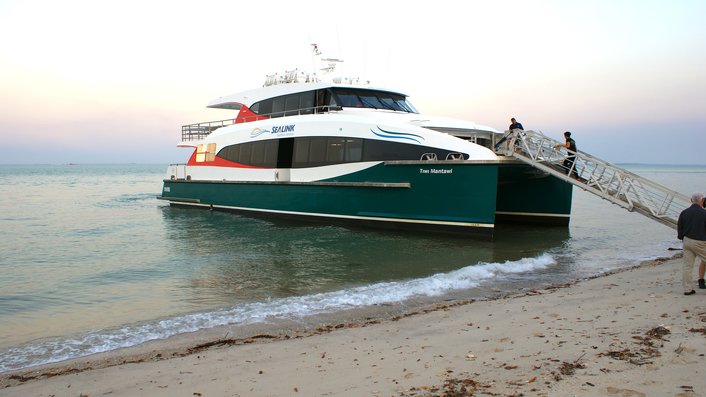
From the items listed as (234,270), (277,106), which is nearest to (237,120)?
(277,106)

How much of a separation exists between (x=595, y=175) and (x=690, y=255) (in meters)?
5.65

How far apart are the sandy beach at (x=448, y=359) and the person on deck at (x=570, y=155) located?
6089mm

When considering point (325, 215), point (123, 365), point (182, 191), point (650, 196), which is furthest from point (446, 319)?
point (182, 191)

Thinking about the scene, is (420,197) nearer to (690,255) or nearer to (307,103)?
(307,103)

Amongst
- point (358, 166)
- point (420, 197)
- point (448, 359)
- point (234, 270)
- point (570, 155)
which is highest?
point (570, 155)

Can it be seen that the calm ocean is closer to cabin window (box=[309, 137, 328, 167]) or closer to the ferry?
the ferry

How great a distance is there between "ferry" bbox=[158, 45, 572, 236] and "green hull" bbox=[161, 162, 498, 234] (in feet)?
0.08

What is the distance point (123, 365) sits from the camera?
14.4 feet

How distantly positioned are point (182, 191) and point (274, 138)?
583 cm

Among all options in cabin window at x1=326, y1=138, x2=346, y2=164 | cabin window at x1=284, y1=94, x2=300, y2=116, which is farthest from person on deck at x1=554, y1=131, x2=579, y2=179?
cabin window at x1=284, y1=94, x2=300, y2=116

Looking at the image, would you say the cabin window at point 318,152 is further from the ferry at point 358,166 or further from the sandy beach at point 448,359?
the sandy beach at point 448,359

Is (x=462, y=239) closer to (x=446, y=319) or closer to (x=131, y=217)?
(x=446, y=319)

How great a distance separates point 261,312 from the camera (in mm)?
6273

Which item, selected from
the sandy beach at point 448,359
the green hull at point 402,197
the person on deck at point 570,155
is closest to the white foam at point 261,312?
the sandy beach at point 448,359
